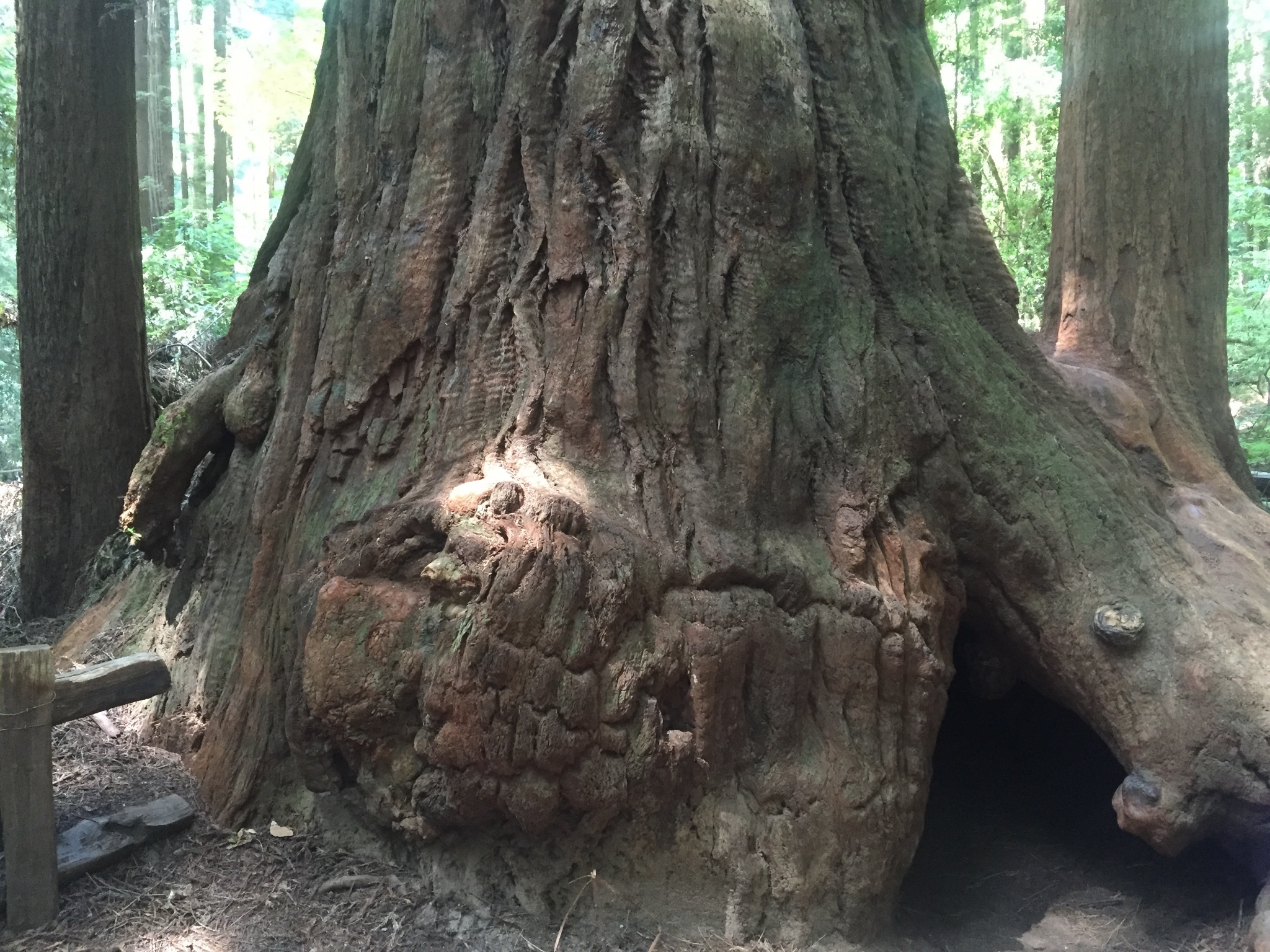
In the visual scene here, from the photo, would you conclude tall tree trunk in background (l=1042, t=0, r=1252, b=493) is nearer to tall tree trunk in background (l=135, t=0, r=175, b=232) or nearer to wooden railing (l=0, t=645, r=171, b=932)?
wooden railing (l=0, t=645, r=171, b=932)

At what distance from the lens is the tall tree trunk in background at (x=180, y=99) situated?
22.4 metres

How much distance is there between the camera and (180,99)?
27.2 meters

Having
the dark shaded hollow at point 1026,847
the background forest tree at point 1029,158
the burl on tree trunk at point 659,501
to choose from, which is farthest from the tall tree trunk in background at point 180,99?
the dark shaded hollow at point 1026,847

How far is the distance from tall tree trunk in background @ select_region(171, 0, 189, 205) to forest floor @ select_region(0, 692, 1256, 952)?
63.9 ft

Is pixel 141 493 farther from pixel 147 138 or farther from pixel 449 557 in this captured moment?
pixel 147 138

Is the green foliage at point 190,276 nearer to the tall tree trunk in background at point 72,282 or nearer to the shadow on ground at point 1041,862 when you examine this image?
the tall tree trunk in background at point 72,282

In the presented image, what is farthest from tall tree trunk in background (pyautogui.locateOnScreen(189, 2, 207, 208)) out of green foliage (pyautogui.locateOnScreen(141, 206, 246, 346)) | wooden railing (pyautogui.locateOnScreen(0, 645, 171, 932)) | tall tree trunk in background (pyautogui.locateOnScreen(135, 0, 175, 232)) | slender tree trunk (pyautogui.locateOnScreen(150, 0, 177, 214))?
wooden railing (pyautogui.locateOnScreen(0, 645, 171, 932))

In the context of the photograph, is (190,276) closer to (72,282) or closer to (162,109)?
(72,282)

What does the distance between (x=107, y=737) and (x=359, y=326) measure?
2.08 metres

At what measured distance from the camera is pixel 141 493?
428 cm

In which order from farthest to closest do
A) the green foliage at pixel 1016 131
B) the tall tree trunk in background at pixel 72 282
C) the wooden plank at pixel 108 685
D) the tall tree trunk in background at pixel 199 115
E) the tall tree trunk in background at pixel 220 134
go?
the tall tree trunk in background at pixel 199 115 → the tall tree trunk in background at pixel 220 134 → the green foliage at pixel 1016 131 → the tall tree trunk in background at pixel 72 282 → the wooden plank at pixel 108 685

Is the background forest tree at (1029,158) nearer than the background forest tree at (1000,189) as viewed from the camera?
No

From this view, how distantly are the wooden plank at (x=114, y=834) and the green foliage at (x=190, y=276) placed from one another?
13.1ft

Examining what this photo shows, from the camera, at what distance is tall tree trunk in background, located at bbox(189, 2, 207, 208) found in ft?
76.1
